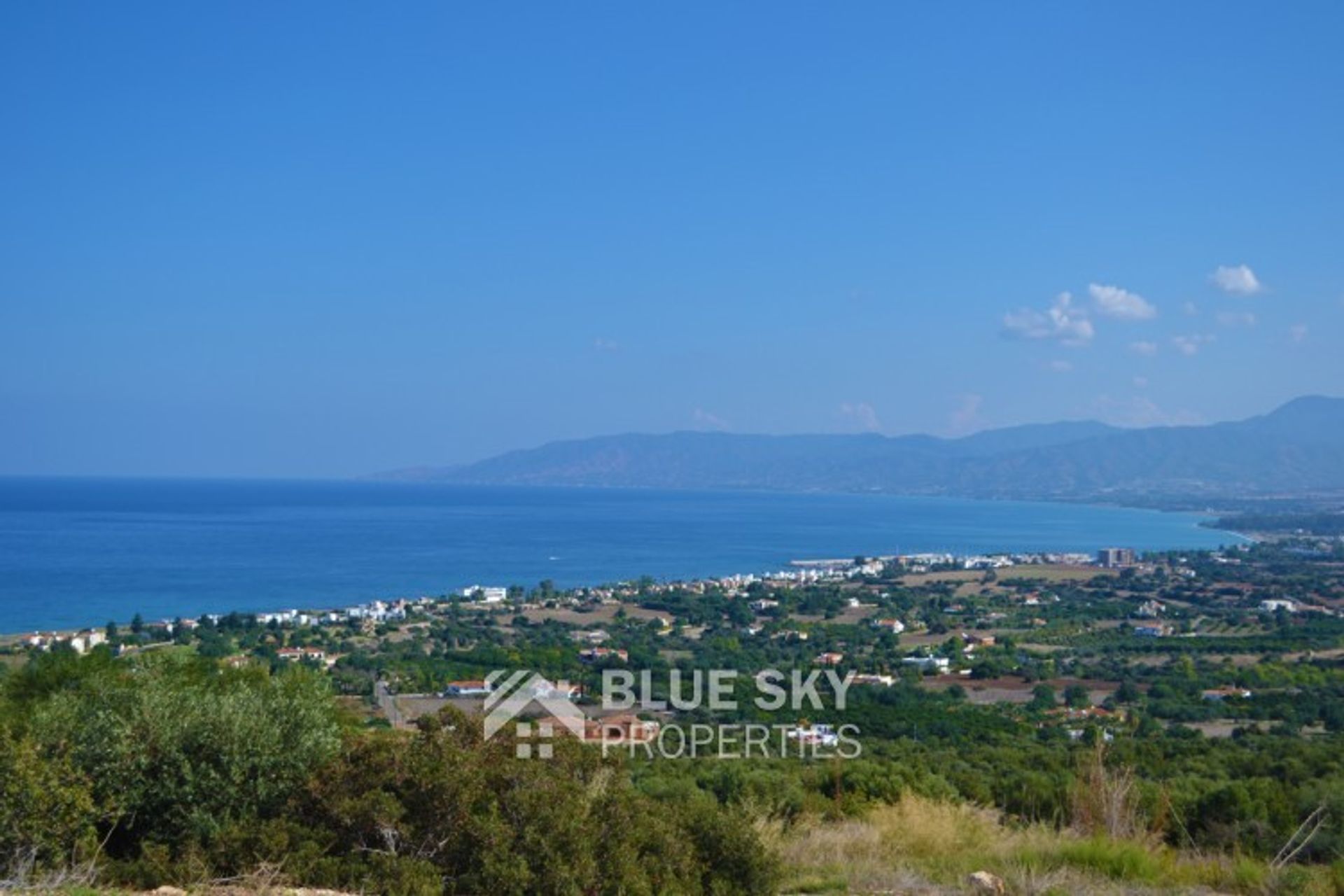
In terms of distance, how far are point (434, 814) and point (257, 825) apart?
2.56 ft

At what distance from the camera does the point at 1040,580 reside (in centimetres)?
4750

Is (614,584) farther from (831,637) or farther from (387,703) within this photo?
(387,703)

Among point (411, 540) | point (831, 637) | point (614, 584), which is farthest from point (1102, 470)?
point (831, 637)

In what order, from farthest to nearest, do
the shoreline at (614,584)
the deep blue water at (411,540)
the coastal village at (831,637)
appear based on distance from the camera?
the deep blue water at (411,540) → the shoreline at (614,584) → the coastal village at (831,637)

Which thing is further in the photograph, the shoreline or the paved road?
the shoreline

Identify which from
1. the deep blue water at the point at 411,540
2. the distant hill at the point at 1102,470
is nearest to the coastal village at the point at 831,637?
the deep blue water at the point at 411,540

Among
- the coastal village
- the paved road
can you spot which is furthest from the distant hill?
the paved road

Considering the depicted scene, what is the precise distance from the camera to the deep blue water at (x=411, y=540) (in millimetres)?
41406

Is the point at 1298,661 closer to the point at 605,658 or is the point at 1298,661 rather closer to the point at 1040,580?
the point at 605,658

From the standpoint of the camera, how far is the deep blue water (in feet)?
136

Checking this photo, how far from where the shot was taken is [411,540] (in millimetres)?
68812

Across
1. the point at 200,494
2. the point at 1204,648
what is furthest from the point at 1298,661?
the point at 200,494

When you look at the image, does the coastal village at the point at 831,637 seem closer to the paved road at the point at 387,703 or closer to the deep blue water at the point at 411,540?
the paved road at the point at 387,703

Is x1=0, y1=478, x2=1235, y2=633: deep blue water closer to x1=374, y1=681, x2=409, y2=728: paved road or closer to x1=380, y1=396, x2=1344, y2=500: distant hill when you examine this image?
x1=374, y1=681, x2=409, y2=728: paved road
